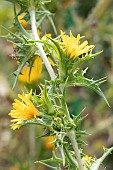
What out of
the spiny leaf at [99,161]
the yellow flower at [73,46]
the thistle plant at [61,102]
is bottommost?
the spiny leaf at [99,161]

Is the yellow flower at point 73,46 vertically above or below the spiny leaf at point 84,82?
above

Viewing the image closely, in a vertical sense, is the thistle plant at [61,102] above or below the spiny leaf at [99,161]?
above

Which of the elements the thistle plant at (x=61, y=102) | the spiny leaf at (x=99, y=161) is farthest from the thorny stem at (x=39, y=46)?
the spiny leaf at (x=99, y=161)

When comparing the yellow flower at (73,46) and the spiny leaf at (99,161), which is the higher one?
the yellow flower at (73,46)

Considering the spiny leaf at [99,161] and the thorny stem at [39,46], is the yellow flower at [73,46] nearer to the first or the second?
the thorny stem at [39,46]

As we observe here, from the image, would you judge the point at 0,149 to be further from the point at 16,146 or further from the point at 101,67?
the point at 101,67

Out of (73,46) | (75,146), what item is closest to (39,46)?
(73,46)

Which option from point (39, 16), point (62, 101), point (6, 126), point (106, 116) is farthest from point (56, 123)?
point (106, 116)

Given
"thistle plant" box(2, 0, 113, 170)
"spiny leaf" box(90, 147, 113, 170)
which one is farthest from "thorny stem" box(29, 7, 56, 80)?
"spiny leaf" box(90, 147, 113, 170)

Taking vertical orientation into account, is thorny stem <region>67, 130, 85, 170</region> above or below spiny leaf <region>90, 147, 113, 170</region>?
above

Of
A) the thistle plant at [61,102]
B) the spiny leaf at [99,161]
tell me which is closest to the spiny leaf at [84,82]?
the thistle plant at [61,102]

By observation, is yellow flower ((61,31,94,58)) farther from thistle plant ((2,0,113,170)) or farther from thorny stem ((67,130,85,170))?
thorny stem ((67,130,85,170))

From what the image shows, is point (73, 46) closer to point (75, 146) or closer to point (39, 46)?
point (39, 46)

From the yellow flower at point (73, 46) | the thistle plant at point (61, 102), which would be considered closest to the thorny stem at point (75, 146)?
the thistle plant at point (61, 102)
